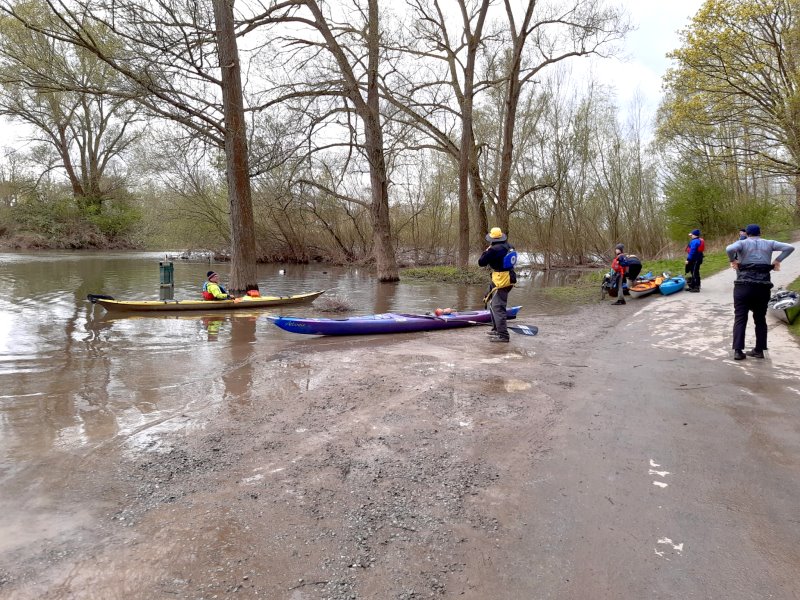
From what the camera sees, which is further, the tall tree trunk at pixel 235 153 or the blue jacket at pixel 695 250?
the blue jacket at pixel 695 250

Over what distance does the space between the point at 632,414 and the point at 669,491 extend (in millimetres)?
1405

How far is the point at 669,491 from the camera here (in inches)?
127

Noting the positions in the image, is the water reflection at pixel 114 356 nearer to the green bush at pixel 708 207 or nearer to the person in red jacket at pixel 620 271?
the person in red jacket at pixel 620 271

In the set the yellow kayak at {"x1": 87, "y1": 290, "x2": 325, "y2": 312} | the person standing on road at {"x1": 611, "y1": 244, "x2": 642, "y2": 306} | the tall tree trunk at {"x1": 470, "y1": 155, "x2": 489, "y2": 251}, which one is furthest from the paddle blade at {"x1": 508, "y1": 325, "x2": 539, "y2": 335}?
the tall tree trunk at {"x1": 470, "y1": 155, "x2": 489, "y2": 251}

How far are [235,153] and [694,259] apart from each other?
11.4m

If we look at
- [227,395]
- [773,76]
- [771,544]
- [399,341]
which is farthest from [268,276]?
[771,544]

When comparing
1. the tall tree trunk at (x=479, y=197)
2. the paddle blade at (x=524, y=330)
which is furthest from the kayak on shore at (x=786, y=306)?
the tall tree trunk at (x=479, y=197)

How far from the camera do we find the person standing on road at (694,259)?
12.2 m

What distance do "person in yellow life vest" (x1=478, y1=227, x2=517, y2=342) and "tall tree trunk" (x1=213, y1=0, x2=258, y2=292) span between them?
7.43 metres

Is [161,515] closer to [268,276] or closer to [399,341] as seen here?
[399,341]

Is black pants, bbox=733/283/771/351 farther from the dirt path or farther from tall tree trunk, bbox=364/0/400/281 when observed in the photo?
tall tree trunk, bbox=364/0/400/281

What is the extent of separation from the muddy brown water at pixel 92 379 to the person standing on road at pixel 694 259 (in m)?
3.10

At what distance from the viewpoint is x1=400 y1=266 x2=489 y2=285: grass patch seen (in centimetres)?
2019

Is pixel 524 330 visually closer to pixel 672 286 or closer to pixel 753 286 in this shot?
pixel 753 286
